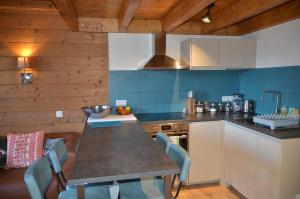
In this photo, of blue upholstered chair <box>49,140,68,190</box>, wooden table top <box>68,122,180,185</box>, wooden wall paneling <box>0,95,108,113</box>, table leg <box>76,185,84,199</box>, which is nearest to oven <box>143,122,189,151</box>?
wooden table top <box>68,122,180,185</box>

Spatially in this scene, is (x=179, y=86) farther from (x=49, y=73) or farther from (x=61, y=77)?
(x=49, y=73)

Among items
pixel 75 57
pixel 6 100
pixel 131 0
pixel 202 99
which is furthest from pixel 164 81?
pixel 6 100

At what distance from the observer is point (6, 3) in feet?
8.51

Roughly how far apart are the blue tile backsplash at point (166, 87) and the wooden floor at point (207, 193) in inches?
45.0

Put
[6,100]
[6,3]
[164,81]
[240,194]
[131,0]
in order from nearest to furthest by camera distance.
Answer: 1. [131,0]
2. [6,3]
3. [240,194]
4. [6,100]
5. [164,81]

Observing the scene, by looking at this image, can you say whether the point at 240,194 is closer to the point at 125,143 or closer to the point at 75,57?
the point at 125,143

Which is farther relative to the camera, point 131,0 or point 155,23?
point 155,23

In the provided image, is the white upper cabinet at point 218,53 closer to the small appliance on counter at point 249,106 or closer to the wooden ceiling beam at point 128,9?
the small appliance on counter at point 249,106

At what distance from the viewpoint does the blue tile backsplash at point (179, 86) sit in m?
3.25

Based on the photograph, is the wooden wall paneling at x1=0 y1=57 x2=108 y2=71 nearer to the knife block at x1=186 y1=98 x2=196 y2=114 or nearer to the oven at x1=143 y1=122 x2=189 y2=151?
the oven at x1=143 y1=122 x2=189 y2=151

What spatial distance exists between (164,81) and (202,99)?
0.66m

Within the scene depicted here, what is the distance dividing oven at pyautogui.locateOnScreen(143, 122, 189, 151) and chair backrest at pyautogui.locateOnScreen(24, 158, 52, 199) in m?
1.44

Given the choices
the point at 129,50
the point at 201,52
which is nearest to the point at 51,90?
the point at 129,50

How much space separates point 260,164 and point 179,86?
1.55m
